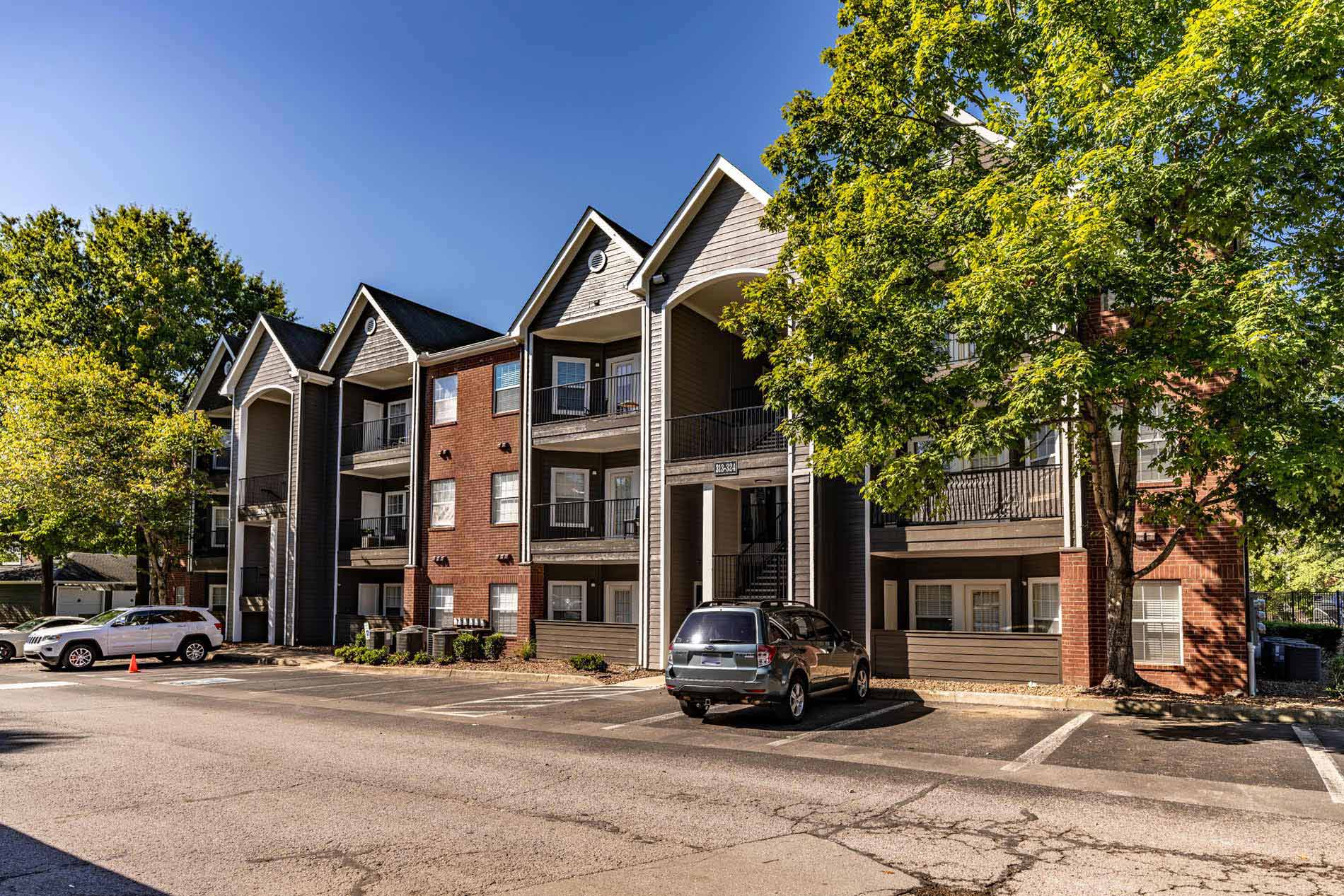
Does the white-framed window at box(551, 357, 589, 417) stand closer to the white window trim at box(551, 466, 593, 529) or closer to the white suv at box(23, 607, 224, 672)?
the white window trim at box(551, 466, 593, 529)

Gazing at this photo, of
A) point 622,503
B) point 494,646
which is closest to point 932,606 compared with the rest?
point 622,503

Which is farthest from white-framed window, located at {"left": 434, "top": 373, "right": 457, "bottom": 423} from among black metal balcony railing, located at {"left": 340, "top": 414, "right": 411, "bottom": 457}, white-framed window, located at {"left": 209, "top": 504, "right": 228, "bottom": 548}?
white-framed window, located at {"left": 209, "top": 504, "right": 228, "bottom": 548}

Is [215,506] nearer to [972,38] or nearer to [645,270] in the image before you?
[645,270]

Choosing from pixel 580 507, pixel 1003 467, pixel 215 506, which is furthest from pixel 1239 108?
pixel 215 506

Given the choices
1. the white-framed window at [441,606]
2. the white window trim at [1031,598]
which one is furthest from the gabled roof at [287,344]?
the white window trim at [1031,598]

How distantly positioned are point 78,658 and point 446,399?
41.4ft

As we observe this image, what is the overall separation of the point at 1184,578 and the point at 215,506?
112 ft

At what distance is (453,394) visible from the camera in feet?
→ 97.8

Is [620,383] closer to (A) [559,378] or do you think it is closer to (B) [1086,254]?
(A) [559,378]

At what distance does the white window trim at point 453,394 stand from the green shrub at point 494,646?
24.3 feet

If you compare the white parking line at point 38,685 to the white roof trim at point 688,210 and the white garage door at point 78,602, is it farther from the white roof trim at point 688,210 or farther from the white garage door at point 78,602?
the white garage door at point 78,602

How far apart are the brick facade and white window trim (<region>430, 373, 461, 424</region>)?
52 millimetres

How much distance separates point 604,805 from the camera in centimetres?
865

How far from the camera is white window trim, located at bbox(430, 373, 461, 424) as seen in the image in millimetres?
29578
